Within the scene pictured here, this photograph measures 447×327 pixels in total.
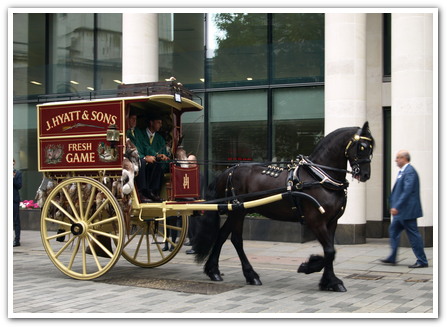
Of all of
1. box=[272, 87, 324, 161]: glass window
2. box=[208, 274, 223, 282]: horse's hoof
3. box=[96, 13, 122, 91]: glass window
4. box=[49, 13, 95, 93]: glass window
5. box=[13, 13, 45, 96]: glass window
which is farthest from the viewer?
box=[13, 13, 45, 96]: glass window

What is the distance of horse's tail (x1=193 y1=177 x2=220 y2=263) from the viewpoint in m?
8.71

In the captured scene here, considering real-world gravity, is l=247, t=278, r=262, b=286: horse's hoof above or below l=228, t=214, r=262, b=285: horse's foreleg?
below

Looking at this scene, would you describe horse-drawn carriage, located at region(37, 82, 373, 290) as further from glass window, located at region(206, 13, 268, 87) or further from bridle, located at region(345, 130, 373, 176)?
glass window, located at region(206, 13, 268, 87)

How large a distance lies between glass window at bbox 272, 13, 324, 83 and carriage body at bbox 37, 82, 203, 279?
20.1ft

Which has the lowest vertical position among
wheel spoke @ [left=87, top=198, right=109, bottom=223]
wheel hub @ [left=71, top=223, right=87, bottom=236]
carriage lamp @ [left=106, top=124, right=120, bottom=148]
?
wheel hub @ [left=71, top=223, right=87, bottom=236]

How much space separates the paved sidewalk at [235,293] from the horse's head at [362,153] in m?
1.61

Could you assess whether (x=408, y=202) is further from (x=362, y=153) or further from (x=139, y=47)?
(x=139, y=47)

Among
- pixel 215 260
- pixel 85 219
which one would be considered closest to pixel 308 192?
pixel 215 260

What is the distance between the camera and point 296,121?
1491 centimetres

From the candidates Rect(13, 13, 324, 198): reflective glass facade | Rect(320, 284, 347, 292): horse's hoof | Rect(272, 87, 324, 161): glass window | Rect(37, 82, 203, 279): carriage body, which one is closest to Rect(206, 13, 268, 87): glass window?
Rect(13, 13, 324, 198): reflective glass facade

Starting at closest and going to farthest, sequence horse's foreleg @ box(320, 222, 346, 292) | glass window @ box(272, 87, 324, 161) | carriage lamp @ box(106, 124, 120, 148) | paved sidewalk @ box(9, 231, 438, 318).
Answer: paved sidewalk @ box(9, 231, 438, 318) → horse's foreleg @ box(320, 222, 346, 292) → carriage lamp @ box(106, 124, 120, 148) → glass window @ box(272, 87, 324, 161)

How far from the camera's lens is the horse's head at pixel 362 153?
7.76m

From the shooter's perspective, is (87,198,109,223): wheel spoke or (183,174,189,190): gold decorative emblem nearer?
(87,198,109,223): wheel spoke
